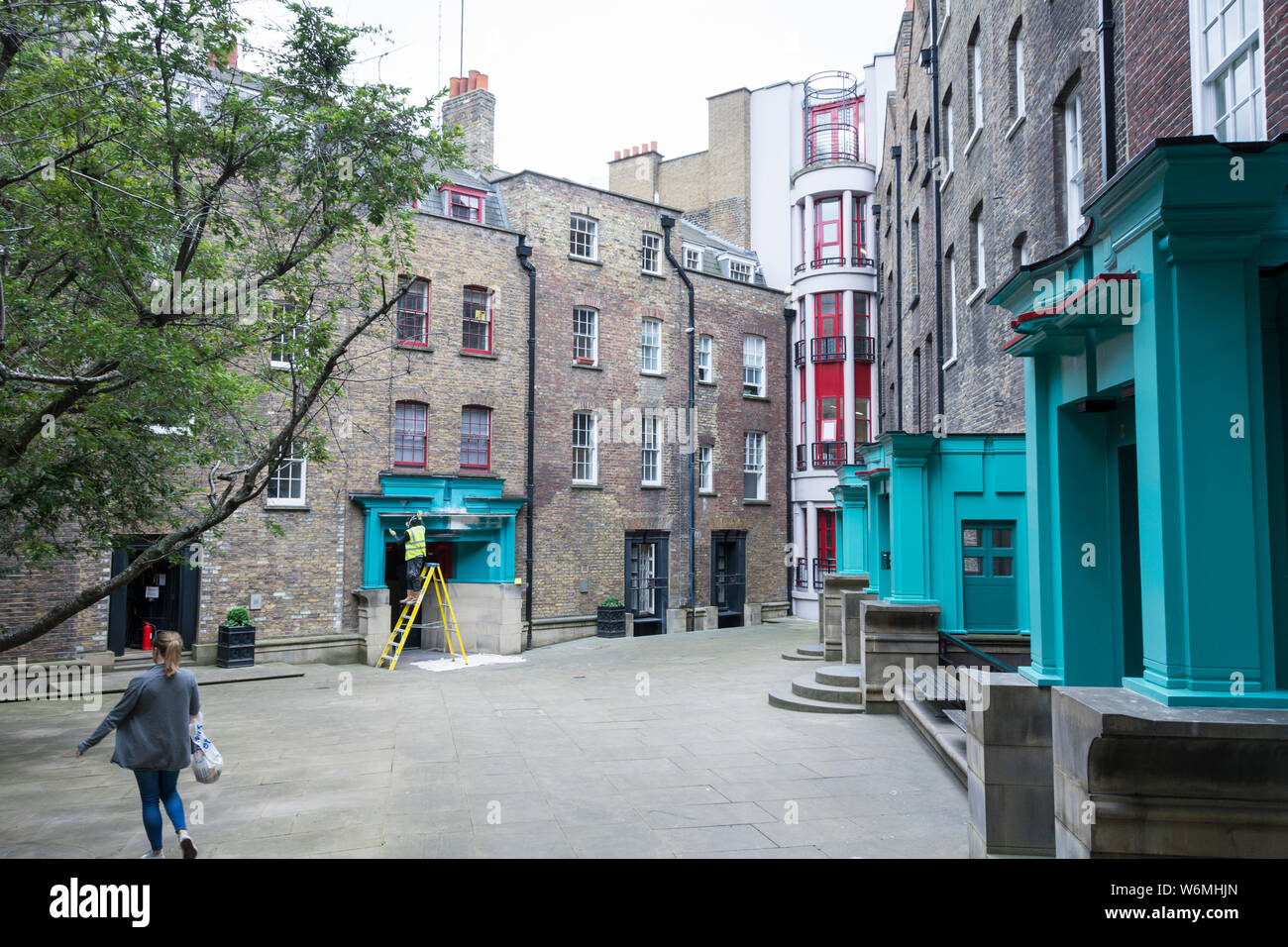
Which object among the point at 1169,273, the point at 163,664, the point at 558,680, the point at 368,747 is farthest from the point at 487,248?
the point at 1169,273

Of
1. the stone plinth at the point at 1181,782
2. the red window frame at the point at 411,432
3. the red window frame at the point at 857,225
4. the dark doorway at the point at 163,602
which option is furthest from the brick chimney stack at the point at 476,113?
the stone plinth at the point at 1181,782

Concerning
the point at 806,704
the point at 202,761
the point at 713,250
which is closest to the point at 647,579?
the point at 713,250

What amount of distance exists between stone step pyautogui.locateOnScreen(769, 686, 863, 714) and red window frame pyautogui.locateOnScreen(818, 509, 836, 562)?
17.3 m

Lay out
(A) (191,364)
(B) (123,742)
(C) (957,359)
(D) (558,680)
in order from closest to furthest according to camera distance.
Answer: (B) (123,742), (A) (191,364), (C) (957,359), (D) (558,680)

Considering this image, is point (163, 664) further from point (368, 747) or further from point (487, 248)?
point (487, 248)

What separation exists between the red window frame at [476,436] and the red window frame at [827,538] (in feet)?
42.3

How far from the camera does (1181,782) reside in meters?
3.94

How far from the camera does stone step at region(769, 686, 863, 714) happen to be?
12.3 meters

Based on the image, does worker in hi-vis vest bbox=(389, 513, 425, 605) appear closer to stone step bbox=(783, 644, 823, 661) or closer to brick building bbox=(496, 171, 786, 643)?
brick building bbox=(496, 171, 786, 643)

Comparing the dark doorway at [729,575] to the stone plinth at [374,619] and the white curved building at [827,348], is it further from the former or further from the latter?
the stone plinth at [374,619]

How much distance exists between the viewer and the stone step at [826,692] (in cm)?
1246

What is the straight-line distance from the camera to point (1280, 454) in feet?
14.0
